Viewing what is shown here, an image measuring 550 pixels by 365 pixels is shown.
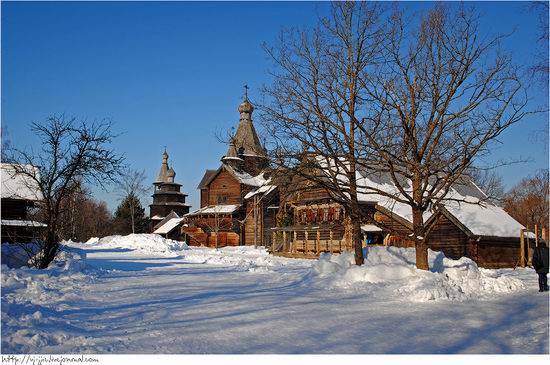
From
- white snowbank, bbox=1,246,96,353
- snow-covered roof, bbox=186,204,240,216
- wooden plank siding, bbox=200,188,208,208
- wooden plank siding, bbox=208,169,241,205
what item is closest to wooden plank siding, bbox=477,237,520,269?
white snowbank, bbox=1,246,96,353

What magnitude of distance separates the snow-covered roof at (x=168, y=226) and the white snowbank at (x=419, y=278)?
51.5 meters

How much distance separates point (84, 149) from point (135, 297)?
29.7 ft

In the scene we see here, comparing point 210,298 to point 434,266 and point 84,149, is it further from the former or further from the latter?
point 84,149

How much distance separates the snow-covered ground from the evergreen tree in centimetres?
6368

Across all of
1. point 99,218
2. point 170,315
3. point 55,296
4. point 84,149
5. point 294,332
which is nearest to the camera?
point 294,332

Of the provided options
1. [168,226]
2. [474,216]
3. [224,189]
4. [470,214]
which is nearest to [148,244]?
[224,189]

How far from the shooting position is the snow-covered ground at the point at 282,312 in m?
7.79

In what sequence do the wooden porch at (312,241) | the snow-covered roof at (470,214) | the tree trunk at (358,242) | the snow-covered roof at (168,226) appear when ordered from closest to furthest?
the tree trunk at (358,242)
the snow-covered roof at (470,214)
the wooden porch at (312,241)
the snow-covered roof at (168,226)

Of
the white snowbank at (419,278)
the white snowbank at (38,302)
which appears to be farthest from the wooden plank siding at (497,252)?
the white snowbank at (38,302)

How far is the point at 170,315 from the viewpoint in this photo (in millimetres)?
10102

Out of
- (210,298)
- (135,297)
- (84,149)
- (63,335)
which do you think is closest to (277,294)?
(210,298)

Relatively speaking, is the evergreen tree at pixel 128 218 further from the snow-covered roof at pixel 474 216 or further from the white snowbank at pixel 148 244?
the snow-covered roof at pixel 474 216

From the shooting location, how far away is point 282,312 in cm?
1059

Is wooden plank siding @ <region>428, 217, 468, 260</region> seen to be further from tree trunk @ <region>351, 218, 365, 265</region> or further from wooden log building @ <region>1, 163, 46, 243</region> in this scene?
wooden log building @ <region>1, 163, 46, 243</region>
